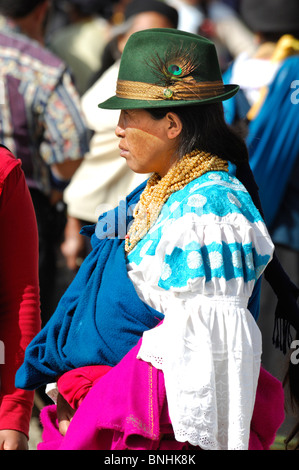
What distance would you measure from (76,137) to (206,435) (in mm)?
2874

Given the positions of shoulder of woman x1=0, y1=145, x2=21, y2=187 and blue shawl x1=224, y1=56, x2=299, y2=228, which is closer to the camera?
shoulder of woman x1=0, y1=145, x2=21, y2=187

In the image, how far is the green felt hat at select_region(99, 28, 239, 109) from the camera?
2.97 m

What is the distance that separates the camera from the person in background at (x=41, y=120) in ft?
16.5

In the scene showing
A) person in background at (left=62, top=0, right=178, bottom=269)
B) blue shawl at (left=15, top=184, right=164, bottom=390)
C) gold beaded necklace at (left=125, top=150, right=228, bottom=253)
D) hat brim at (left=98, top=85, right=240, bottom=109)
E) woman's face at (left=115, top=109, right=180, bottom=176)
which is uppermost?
hat brim at (left=98, top=85, right=240, bottom=109)

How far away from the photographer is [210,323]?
8.85 ft

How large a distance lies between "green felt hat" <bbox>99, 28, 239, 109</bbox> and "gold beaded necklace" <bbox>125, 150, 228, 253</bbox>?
0.18 meters

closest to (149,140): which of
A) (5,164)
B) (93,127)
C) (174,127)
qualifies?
(174,127)

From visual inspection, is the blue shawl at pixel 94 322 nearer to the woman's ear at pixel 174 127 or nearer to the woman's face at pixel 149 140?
the woman's face at pixel 149 140

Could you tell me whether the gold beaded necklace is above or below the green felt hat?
below

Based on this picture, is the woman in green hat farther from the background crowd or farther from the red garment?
the background crowd

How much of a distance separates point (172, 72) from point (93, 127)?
2518mm

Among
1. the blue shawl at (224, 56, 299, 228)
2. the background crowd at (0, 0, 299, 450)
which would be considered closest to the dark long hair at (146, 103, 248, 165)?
the background crowd at (0, 0, 299, 450)

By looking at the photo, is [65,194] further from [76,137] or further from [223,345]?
[223,345]
